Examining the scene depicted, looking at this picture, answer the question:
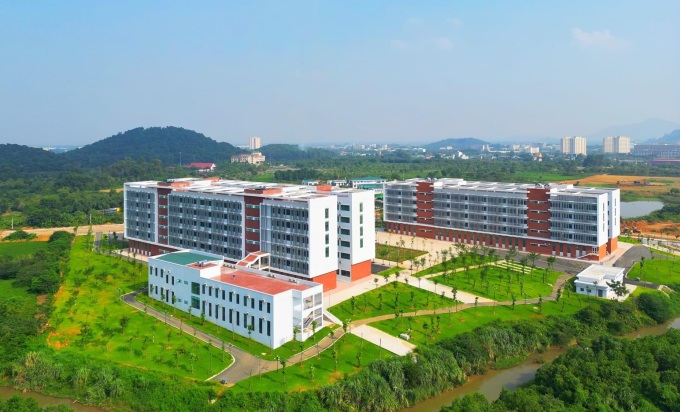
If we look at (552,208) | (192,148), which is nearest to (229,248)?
(552,208)

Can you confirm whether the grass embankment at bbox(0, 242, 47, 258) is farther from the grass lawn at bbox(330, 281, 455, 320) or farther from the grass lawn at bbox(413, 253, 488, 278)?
the grass lawn at bbox(413, 253, 488, 278)

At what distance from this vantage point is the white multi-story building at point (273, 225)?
33812 millimetres

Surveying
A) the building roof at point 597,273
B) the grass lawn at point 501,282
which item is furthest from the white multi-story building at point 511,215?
the grass lawn at point 501,282

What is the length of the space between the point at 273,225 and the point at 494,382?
17.2m

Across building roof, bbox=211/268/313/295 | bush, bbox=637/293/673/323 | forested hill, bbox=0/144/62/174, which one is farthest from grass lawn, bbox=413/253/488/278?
forested hill, bbox=0/144/62/174

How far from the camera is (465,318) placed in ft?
98.7

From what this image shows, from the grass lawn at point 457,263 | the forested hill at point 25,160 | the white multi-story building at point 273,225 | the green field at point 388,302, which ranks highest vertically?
the forested hill at point 25,160

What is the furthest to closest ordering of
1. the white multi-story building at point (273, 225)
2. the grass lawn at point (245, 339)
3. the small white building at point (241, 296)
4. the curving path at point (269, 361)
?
the white multi-story building at point (273, 225) → the small white building at point (241, 296) → the grass lawn at point (245, 339) → the curving path at point (269, 361)

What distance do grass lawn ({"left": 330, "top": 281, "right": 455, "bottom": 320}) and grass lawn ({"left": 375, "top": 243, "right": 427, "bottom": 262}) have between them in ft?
27.9

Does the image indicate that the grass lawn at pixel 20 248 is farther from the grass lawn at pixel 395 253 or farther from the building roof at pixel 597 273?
the building roof at pixel 597 273

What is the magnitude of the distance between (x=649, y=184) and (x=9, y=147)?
150 m

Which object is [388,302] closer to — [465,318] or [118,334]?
[465,318]

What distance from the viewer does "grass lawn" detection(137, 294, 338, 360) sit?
25.3 meters

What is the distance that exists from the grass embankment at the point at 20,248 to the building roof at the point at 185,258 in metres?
20.1
